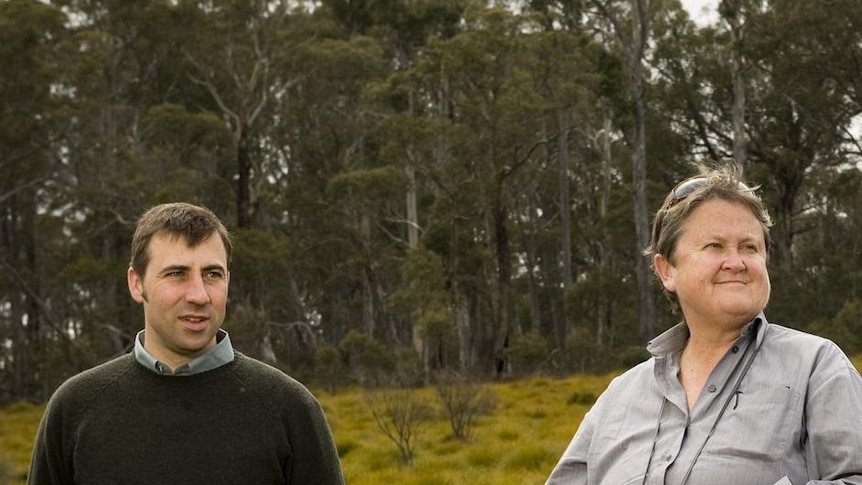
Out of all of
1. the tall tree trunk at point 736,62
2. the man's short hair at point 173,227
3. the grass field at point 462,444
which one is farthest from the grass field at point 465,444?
the tall tree trunk at point 736,62

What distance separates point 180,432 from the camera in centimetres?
241

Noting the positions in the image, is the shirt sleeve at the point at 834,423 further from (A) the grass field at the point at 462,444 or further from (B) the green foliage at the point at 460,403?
(B) the green foliage at the point at 460,403

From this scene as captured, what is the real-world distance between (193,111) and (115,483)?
27244mm

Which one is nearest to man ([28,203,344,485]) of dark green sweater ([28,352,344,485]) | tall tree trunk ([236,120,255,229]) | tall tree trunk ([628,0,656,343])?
dark green sweater ([28,352,344,485])

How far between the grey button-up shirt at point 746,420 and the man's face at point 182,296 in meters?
0.89

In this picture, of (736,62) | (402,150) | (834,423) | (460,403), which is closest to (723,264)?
(834,423)

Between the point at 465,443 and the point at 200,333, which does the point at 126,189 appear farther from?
the point at 200,333

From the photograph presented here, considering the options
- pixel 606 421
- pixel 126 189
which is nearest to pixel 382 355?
pixel 126 189

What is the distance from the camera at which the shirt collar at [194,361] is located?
2.45m

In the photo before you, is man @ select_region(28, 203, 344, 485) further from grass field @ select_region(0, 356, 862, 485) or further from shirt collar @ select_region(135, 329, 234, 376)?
grass field @ select_region(0, 356, 862, 485)

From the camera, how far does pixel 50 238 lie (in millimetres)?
26125

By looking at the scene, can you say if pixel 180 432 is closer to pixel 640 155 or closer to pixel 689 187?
pixel 689 187

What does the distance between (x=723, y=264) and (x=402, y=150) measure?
20656 mm

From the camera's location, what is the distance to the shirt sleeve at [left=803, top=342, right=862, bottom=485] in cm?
208
